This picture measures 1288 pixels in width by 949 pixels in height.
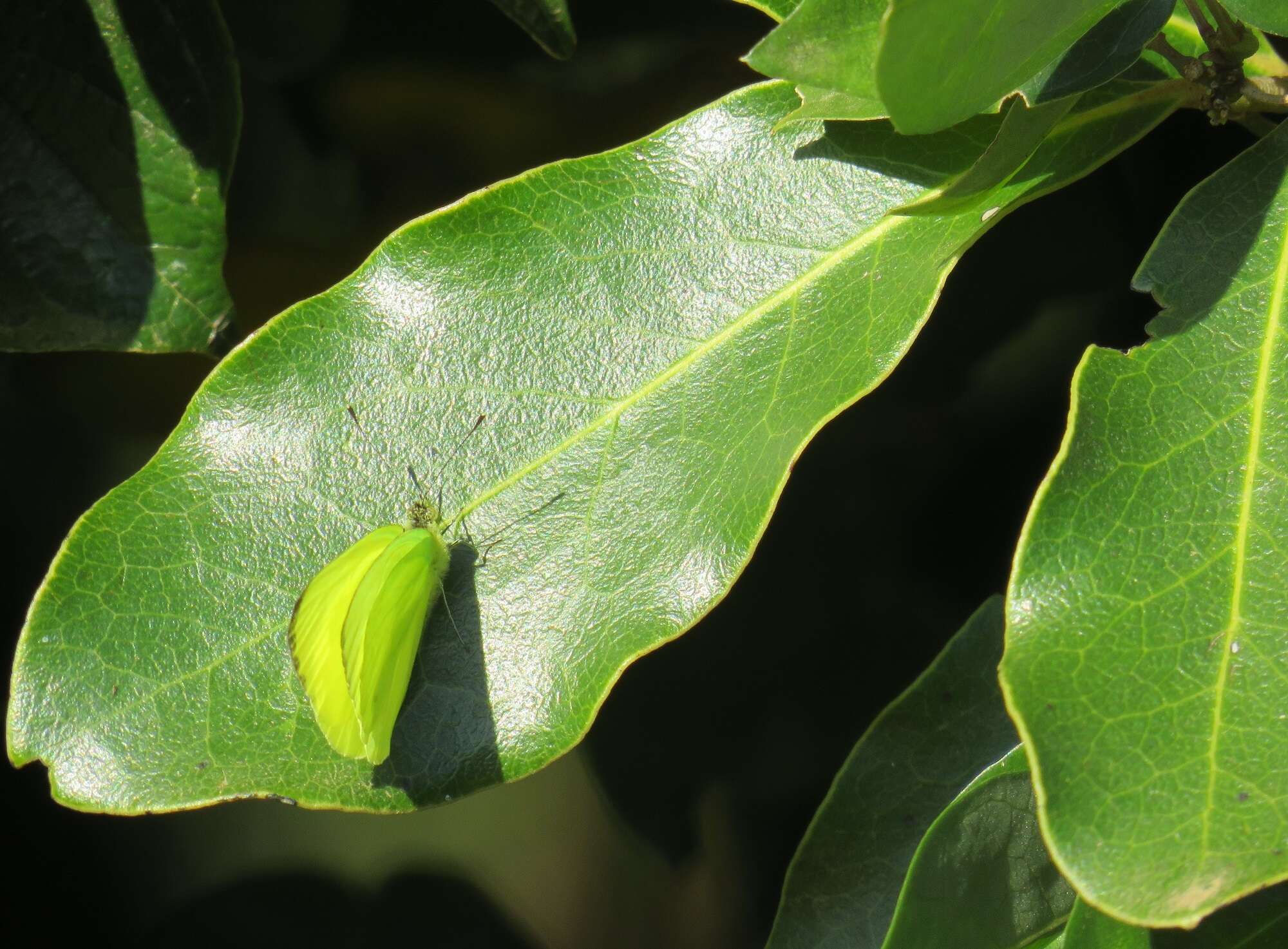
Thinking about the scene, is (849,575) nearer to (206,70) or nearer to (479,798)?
(479,798)

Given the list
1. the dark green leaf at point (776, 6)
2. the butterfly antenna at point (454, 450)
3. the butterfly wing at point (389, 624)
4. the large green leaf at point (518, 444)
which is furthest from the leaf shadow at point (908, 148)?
the butterfly wing at point (389, 624)

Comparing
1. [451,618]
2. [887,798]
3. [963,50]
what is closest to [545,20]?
[963,50]

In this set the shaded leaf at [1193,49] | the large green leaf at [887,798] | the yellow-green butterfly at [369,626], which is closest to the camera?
the yellow-green butterfly at [369,626]

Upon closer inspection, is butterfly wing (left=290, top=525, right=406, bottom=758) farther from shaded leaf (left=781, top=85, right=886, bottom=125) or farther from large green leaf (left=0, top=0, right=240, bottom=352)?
shaded leaf (left=781, top=85, right=886, bottom=125)

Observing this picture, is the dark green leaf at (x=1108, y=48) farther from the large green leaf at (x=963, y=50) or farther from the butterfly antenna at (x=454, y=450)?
the butterfly antenna at (x=454, y=450)

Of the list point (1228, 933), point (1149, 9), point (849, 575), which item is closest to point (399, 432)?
point (849, 575)

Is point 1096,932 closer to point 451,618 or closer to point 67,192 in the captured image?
point 451,618

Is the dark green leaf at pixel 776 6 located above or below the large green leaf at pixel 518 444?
above

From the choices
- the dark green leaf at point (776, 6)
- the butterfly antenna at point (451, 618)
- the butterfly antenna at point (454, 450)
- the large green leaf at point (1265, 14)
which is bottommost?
the butterfly antenna at point (451, 618)
